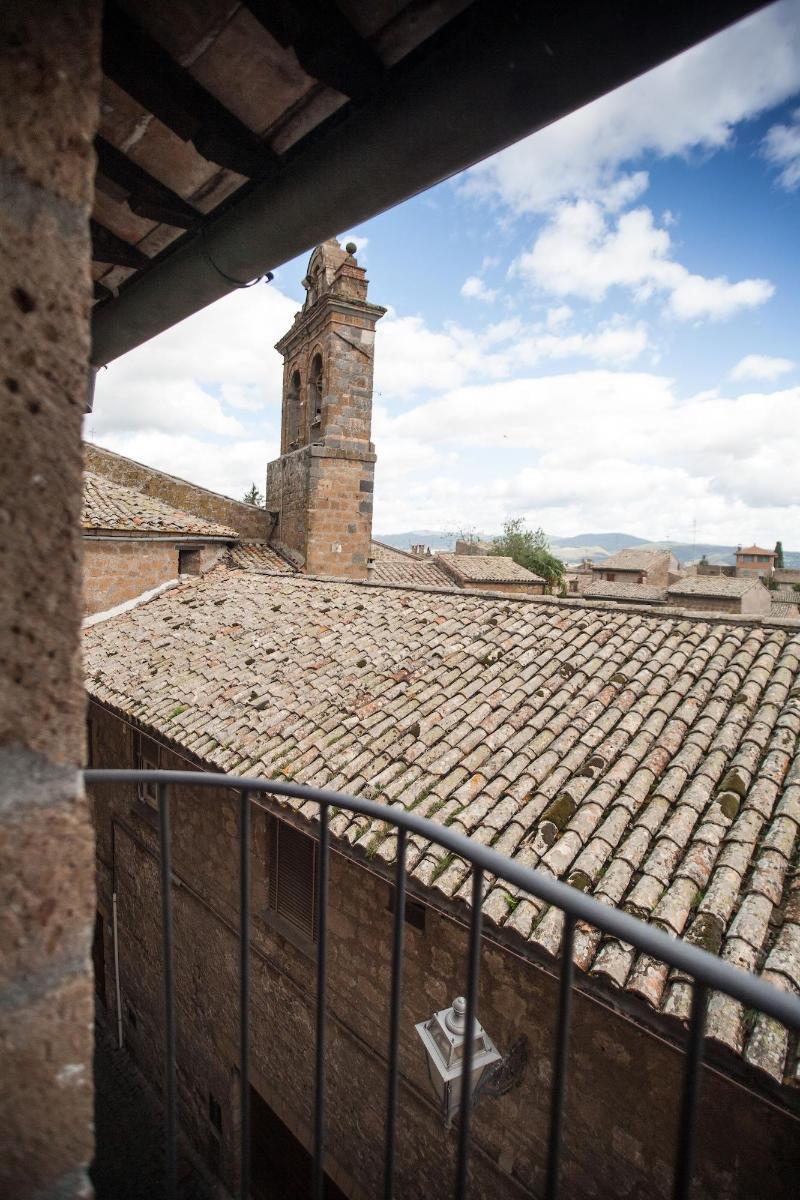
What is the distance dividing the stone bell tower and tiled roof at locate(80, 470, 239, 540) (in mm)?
1805

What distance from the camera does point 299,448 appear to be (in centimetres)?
1295

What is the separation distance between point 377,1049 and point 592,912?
510cm

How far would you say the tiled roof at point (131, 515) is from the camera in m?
10.6

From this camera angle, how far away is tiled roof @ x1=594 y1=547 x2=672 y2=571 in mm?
49625

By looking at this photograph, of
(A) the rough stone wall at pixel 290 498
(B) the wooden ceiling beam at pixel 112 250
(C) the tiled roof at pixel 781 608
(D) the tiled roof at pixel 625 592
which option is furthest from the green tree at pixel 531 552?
(B) the wooden ceiling beam at pixel 112 250

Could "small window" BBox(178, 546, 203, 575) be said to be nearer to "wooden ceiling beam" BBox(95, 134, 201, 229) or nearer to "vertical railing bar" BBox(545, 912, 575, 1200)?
"wooden ceiling beam" BBox(95, 134, 201, 229)

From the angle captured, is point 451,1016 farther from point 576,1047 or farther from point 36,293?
point 36,293

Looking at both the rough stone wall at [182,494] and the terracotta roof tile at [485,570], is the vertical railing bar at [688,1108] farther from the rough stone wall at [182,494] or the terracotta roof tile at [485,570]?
the terracotta roof tile at [485,570]

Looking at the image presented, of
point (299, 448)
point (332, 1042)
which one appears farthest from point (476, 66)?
point (299, 448)

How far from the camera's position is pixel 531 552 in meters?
43.5

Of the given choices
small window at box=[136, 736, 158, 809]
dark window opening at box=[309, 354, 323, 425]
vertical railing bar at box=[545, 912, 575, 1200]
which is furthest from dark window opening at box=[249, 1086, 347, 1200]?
dark window opening at box=[309, 354, 323, 425]

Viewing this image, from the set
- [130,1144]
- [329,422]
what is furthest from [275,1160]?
[329,422]

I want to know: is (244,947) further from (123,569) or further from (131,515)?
(131,515)

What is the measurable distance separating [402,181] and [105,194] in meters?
0.75
